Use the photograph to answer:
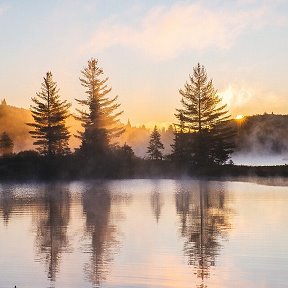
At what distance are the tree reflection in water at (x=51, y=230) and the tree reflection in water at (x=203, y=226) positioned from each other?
3.61m

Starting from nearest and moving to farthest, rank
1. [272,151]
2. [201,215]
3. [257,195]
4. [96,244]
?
1. [96,244]
2. [201,215]
3. [257,195]
4. [272,151]

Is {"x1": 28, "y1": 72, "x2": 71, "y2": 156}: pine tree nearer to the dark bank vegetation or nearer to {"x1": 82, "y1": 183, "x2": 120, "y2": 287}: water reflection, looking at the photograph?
the dark bank vegetation

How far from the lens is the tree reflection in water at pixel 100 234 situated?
13430 mm

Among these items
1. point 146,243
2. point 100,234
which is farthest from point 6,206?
point 146,243

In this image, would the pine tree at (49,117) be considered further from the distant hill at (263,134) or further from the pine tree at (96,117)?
the distant hill at (263,134)

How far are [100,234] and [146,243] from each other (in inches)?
101

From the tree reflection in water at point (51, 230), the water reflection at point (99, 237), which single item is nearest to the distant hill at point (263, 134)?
the tree reflection in water at point (51, 230)

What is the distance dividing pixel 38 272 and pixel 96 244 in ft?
13.6

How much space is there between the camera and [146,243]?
57.5 feet

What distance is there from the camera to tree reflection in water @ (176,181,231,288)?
14547 millimetres

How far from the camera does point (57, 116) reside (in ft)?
234

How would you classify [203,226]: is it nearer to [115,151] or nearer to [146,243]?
[146,243]

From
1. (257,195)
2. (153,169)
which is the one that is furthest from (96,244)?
(153,169)

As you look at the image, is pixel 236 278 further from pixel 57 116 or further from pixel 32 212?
pixel 57 116
